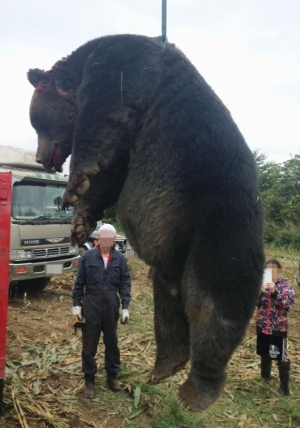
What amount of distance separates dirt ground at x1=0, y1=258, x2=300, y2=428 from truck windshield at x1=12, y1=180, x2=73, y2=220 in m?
1.90

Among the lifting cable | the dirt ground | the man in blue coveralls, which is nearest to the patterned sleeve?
the dirt ground

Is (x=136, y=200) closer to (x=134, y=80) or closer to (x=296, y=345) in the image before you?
(x=134, y=80)

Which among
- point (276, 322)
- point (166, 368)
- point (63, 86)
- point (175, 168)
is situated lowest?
point (276, 322)

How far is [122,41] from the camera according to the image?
73.1 inches

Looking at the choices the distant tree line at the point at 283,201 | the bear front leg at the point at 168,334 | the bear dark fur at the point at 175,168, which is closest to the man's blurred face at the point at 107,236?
the bear front leg at the point at 168,334

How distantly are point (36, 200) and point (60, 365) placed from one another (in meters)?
3.88

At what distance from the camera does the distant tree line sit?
21609 mm

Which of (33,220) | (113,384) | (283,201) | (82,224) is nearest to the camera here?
(82,224)

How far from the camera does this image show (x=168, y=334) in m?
2.18

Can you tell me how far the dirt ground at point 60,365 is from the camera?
454cm

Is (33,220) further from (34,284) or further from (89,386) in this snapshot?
(89,386)

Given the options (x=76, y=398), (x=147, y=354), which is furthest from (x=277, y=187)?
(x=76, y=398)

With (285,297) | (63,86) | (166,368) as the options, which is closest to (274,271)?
(285,297)

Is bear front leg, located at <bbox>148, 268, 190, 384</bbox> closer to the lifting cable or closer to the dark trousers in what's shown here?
the lifting cable
